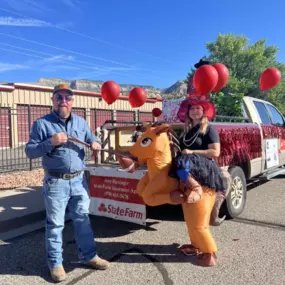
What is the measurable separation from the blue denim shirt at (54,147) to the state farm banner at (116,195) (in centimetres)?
96

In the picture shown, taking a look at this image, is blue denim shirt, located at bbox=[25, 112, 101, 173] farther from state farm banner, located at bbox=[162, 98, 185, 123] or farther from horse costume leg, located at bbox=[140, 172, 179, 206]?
state farm banner, located at bbox=[162, 98, 185, 123]

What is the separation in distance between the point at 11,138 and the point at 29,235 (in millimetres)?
15074

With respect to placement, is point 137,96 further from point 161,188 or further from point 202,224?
point 202,224

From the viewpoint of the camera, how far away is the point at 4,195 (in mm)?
6984

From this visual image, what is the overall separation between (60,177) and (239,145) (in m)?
3.06

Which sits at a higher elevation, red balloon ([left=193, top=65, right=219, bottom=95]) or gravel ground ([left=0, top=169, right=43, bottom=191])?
red balloon ([left=193, top=65, right=219, bottom=95])

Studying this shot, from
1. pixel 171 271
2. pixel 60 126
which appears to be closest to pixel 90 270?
pixel 171 271

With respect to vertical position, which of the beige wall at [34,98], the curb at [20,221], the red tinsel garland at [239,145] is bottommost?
the curb at [20,221]

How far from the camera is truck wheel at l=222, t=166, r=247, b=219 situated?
Result: 197 inches

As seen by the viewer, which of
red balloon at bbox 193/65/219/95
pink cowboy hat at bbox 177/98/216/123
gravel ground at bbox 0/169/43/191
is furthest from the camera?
gravel ground at bbox 0/169/43/191

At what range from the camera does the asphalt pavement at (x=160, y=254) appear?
10.9 ft

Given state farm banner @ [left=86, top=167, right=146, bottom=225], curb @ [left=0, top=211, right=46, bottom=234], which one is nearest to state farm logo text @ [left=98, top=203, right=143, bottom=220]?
state farm banner @ [left=86, top=167, right=146, bottom=225]

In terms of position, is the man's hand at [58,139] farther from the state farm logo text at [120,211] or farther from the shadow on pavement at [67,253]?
the state farm logo text at [120,211]

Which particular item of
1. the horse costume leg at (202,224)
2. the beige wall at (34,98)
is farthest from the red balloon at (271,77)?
the beige wall at (34,98)
